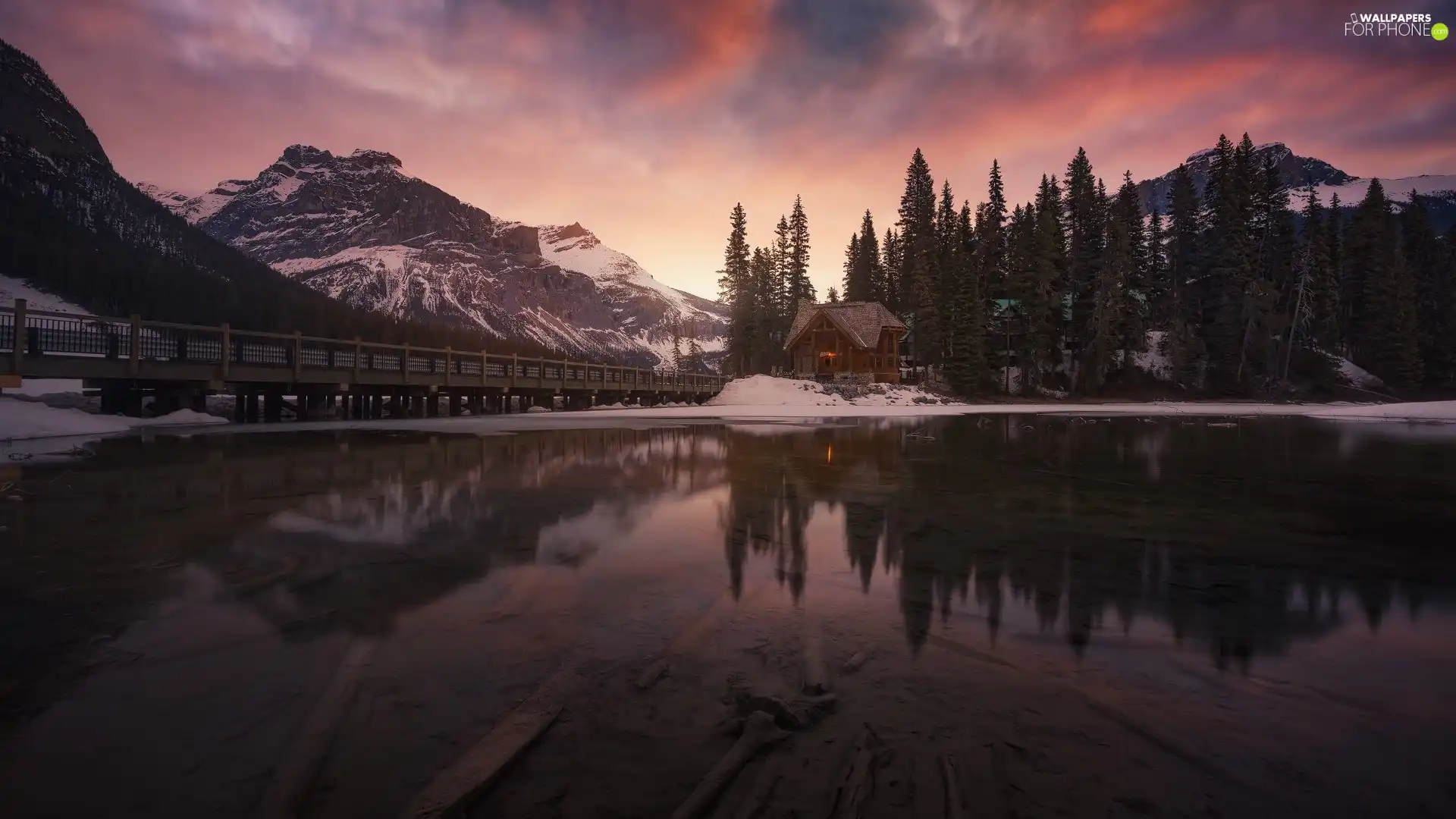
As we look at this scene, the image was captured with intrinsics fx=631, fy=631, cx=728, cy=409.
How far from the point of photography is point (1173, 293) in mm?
71438

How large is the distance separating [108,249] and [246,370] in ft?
457

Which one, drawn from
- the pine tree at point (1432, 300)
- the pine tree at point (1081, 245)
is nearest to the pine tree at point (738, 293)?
the pine tree at point (1081, 245)

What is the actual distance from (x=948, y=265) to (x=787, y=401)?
27.4 meters

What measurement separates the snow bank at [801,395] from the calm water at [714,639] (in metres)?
36.7

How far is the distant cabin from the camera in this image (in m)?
58.3

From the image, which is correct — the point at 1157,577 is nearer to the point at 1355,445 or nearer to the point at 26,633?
the point at 26,633

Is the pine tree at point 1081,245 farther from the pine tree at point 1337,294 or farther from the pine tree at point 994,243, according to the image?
the pine tree at point 1337,294

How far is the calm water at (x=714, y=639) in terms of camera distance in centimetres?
255

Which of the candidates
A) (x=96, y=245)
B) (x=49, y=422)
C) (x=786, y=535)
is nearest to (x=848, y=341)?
(x=49, y=422)

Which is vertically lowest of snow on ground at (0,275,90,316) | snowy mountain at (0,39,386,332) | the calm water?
the calm water

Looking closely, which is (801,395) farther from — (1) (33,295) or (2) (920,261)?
(1) (33,295)

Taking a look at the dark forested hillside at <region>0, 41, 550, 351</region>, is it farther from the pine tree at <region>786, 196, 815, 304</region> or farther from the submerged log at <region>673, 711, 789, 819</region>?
the submerged log at <region>673, 711, 789, 819</region>

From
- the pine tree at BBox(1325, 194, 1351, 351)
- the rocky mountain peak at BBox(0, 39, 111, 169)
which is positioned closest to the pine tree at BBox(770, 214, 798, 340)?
the pine tree at BBox(1325, 194, 1351, 351)

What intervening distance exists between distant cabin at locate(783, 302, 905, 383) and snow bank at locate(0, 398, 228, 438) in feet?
156
